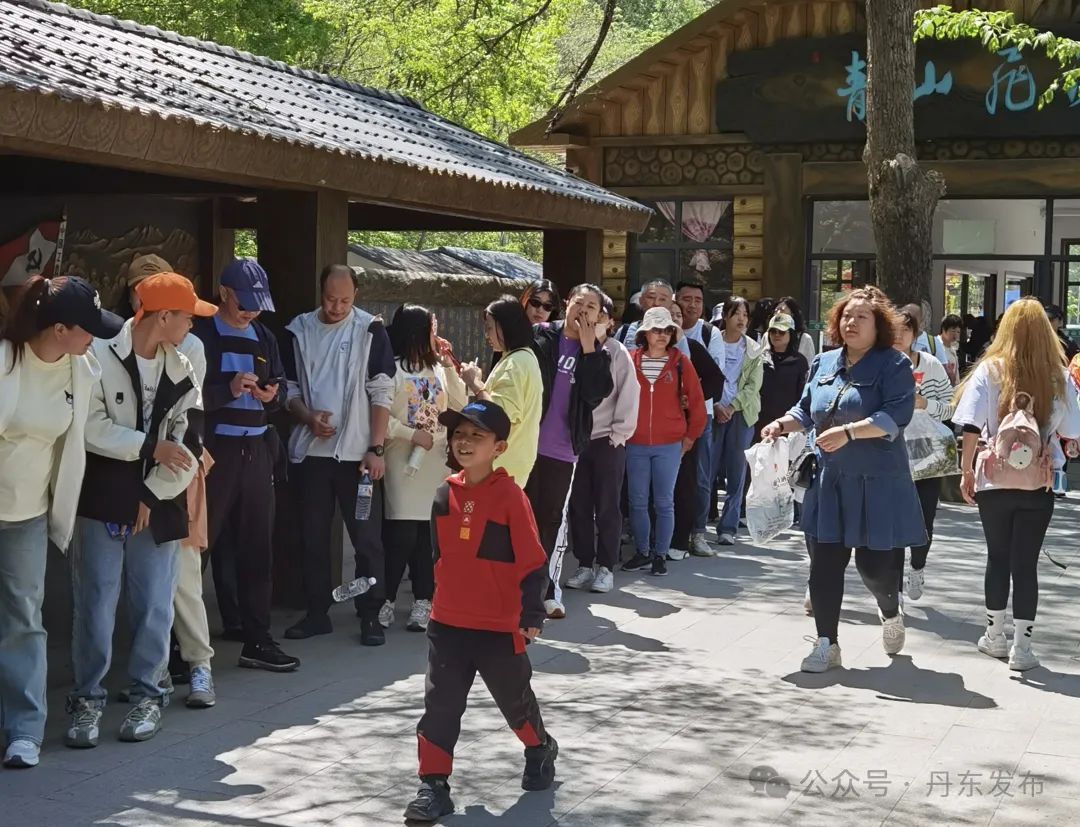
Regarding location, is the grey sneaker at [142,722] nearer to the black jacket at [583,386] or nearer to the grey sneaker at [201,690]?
the grey sneaker at [201,690]

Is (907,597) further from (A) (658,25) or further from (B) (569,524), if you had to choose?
(A) (658,25)

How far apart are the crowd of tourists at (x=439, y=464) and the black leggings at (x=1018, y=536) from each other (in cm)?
1

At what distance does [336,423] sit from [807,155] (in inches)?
463

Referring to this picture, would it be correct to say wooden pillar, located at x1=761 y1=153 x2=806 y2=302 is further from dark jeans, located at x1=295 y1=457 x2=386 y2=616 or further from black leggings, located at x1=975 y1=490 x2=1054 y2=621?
dark jeans, located at x1=295 y1=457 x2=386 y2=616

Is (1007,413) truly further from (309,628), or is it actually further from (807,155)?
(807,155)

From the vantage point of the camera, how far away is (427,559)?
26.5ft

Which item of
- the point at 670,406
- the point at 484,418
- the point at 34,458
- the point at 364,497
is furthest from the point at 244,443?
the point at 670,406

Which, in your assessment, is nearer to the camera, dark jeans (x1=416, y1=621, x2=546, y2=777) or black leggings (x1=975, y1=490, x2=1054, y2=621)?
dark jeans (x1=416, y1=621, x2=546, y2=777)

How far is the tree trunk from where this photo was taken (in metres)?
14.0

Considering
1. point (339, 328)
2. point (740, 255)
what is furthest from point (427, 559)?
point (740, 255)

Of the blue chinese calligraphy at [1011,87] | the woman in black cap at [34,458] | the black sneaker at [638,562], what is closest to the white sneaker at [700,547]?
the black sneaker at [638,562]

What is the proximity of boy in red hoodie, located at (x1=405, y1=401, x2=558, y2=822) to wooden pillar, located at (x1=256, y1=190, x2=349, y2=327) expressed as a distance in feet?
10.5

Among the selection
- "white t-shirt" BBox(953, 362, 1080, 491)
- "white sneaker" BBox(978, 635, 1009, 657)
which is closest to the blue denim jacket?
"white t-shirt" BBox(953, 362, 1080, 491)

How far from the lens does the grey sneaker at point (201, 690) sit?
626cm
